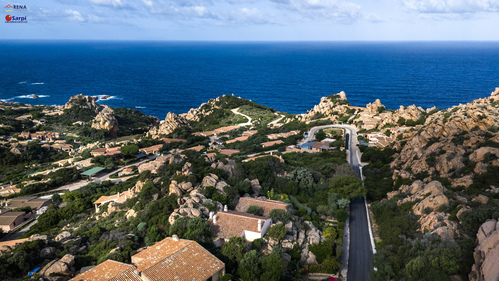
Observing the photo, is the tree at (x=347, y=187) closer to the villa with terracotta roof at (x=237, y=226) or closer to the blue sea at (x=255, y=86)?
the villa with terracotta roof at (x=237, y=226)

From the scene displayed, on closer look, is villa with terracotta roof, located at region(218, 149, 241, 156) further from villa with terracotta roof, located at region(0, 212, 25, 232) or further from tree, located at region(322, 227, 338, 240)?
tree, located at region(322, 227, 338, 240)

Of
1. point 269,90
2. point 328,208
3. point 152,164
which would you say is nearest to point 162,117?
point 269,90

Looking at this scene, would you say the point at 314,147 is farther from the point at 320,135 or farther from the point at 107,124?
the point at 107,124

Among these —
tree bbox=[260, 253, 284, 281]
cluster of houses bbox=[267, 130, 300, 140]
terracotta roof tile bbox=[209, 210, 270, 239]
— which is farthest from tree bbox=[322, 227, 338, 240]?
cluster of houses bbox=[267, 130, 300, 140]

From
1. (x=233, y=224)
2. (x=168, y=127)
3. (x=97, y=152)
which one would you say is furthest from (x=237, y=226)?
(x=168, y=127)

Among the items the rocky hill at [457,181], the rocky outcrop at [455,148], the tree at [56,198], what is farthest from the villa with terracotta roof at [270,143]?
the tree at [56,198]
